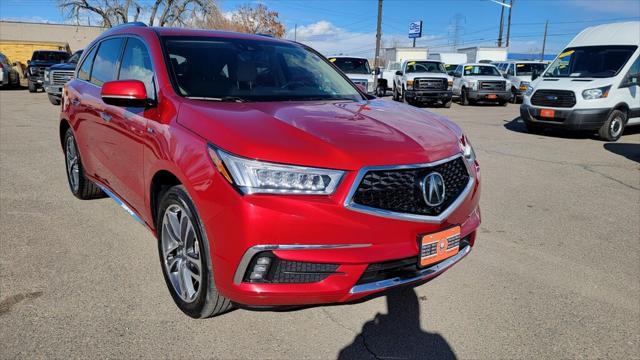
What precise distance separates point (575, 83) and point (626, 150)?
198 cm

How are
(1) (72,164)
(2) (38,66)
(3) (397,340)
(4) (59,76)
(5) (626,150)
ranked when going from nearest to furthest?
1. (3) (397,340)
2. (1) (72,164)
3. (5) (626,150)
4. (4) (59,76)
5. (2) (38,66)

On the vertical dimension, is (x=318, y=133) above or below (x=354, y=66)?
below

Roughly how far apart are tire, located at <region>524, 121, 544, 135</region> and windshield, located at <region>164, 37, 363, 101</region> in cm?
891

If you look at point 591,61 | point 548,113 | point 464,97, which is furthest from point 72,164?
point 464,97

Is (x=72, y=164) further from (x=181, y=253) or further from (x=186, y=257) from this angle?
(x=186, y=257)

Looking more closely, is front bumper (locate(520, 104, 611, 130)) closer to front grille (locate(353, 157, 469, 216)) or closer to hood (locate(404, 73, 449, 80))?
hood (locate(404, 73, 449, 80))

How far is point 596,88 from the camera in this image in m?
10.4

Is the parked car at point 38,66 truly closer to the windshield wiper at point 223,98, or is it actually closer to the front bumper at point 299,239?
the windshield wiper at point 223,98

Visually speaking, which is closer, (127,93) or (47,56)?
(127,93)

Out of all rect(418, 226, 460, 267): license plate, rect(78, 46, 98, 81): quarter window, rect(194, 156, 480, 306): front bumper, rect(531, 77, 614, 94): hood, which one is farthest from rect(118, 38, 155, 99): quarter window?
rect(531, 77, 614, 94): hood

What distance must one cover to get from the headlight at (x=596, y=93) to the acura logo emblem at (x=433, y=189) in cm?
961

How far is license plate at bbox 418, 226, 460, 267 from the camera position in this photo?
249cm

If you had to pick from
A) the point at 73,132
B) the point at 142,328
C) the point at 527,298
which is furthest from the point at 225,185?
the point at 73,132

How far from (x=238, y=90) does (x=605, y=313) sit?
2.89 metres
